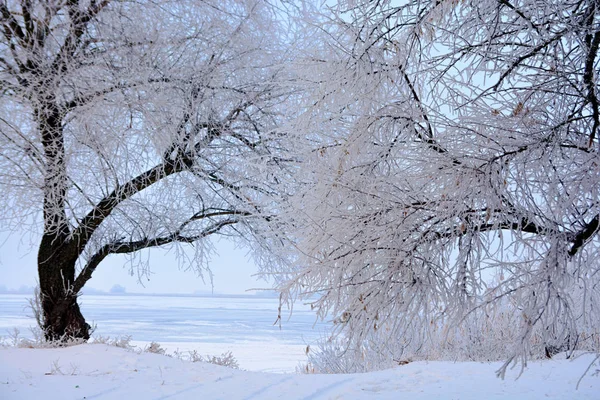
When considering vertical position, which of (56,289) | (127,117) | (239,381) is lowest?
(239,381)

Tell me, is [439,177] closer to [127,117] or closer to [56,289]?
[127,117]

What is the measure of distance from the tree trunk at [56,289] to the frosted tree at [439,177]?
384 cm

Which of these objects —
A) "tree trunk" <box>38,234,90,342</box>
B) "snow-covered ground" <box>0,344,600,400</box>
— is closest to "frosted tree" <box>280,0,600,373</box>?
"snow-covered ground" <box>0,344,600,400</box>

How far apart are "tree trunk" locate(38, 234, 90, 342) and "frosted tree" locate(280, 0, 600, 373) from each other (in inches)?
151

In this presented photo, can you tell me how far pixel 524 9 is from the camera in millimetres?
2977

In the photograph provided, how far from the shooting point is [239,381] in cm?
412

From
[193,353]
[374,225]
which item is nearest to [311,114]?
[374,225]

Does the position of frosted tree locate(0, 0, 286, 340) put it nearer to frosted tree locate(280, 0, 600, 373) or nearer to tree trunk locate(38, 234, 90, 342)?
tree trunk locate(38, 234, 90, 342)

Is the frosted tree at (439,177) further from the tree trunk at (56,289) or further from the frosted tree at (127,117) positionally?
the tree trunk at (56,289)

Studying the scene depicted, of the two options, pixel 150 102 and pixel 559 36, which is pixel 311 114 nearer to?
pixel 559 36

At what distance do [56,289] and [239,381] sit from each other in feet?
9.70

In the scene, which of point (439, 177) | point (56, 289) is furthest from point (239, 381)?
point (56, 289)

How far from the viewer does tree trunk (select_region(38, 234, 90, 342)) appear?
602cm

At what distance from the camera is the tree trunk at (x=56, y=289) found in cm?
602
